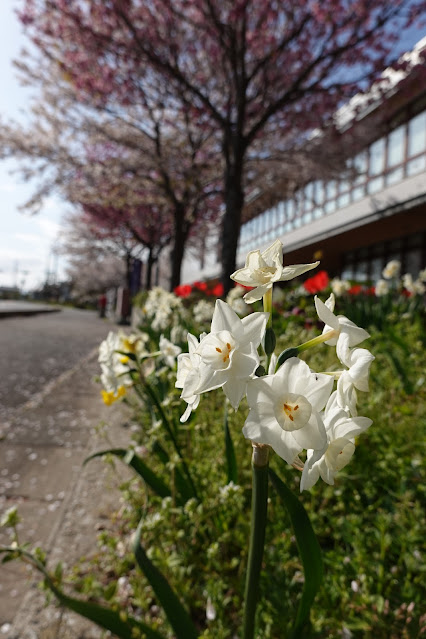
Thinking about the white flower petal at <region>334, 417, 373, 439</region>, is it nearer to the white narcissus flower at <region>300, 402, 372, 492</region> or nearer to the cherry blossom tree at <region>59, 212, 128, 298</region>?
A: the white narcissus flower at <region>300, 402, 372, 492</region>

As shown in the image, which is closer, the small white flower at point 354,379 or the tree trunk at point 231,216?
the small white flower at point 354,379

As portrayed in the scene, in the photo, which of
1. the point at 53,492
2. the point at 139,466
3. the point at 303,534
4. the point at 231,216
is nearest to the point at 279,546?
the point at 139,466

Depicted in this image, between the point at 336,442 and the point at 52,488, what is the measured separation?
209 cm

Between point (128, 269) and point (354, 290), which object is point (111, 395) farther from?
point (128, 269)

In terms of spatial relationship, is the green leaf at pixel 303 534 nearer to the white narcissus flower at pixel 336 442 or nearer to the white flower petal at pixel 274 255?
the white narcissus flower at pixel 336 442

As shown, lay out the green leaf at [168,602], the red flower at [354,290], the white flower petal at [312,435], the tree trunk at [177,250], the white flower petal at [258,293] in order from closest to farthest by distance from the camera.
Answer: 1. the white flower petal at [312,435]
2. the white flower petal at [258,293]
3. the green leaf at [168,602]
4. the red flower at [354,290]
5. the tree trunk at [177,250]

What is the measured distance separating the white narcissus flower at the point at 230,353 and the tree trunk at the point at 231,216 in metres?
6.75

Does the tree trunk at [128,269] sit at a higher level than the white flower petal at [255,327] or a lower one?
higher

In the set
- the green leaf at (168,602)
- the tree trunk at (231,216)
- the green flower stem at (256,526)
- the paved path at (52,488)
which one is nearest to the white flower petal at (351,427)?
the green flower stem at (256,526)

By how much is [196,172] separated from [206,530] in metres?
9.39

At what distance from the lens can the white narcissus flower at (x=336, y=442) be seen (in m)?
0.52

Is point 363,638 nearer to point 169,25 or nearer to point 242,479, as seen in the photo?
point 242,479

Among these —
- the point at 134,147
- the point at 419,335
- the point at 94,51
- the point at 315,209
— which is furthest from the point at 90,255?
the point at 419,335

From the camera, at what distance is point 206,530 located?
4.84ft
